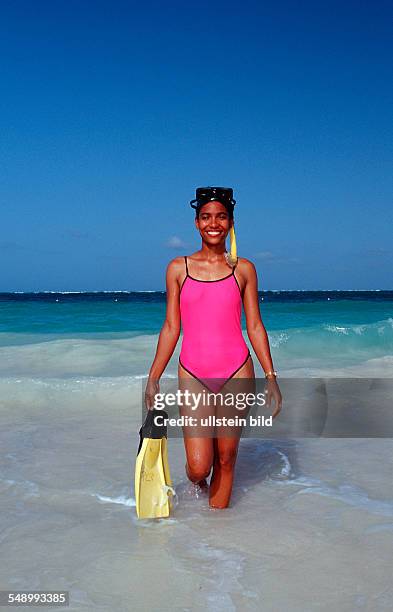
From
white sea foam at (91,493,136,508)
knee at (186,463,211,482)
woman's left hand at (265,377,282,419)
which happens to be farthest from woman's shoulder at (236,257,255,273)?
white sea foam at (91,493,136,508)

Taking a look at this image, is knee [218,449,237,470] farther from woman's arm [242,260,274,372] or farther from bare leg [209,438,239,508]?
woman's arm [242,260,274,372]

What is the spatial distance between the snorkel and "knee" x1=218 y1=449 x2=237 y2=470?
1.29 m

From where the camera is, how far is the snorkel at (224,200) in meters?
4.17

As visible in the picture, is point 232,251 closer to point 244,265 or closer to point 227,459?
point 244,265

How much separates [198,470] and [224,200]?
187cm

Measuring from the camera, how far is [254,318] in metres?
4.28

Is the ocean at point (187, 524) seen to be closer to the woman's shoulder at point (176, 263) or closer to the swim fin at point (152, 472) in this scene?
the swim fin at point (152, 472)

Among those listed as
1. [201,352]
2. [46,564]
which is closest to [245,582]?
[46,564]

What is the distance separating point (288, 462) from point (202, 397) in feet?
6.69

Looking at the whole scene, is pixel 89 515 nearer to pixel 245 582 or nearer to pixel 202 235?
pixel 245 582

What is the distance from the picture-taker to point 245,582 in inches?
133

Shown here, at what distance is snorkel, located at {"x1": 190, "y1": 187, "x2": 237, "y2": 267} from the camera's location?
4168 millimetres

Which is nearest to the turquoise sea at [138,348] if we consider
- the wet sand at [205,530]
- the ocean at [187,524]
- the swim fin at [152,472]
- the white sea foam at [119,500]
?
the ocean at [187,524]

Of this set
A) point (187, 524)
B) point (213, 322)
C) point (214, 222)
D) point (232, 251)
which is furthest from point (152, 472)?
point (214, 222)
